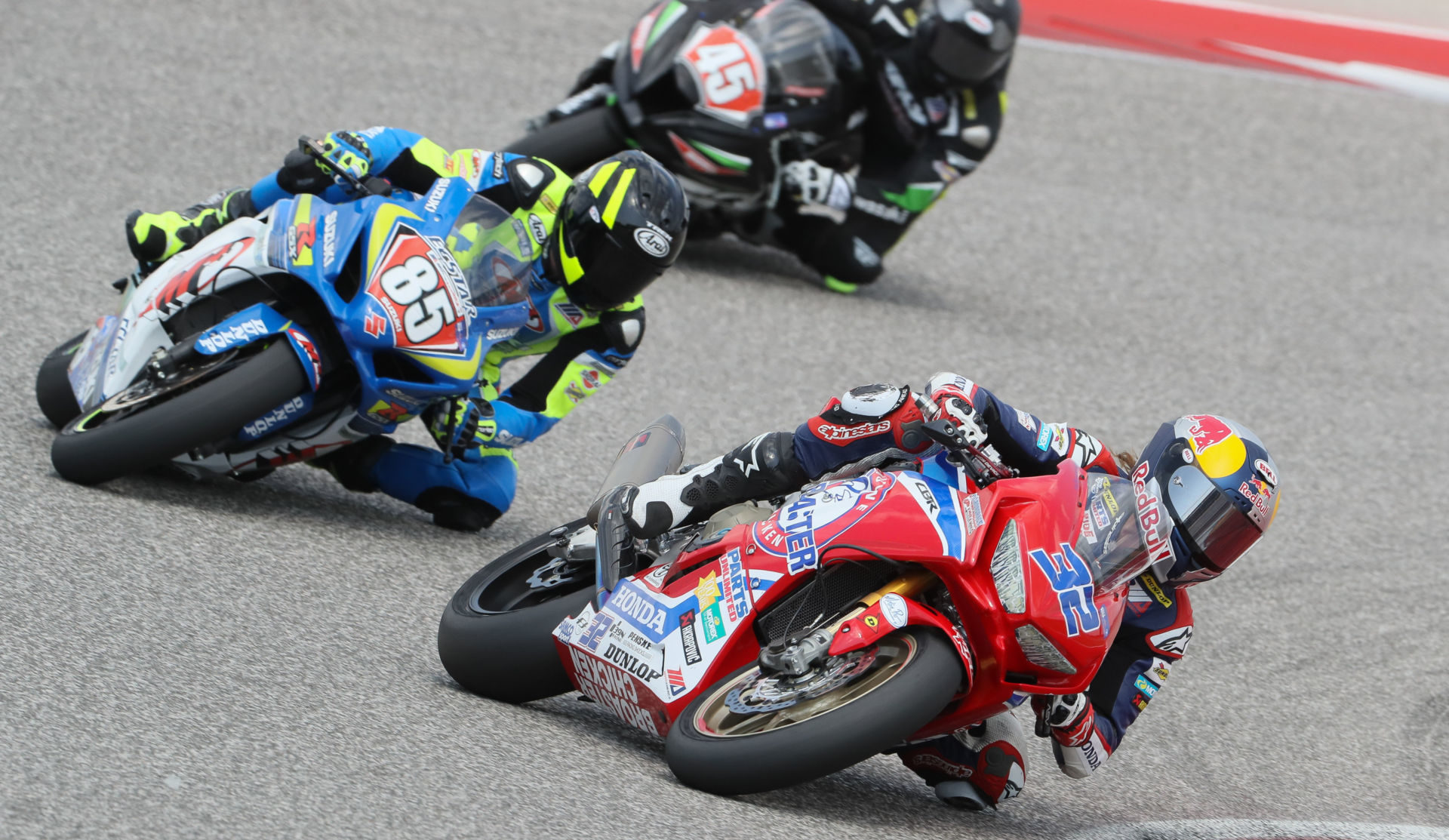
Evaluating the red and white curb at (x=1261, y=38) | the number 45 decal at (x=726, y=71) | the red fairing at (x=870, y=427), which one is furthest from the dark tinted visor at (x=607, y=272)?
the red and white curb at (x=1261, y=38)

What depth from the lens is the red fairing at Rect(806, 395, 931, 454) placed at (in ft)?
13.7

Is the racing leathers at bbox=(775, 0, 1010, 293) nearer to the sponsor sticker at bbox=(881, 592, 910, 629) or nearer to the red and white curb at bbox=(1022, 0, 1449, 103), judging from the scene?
the red and white curb at bbox=(1022, 0, 1449, 103)

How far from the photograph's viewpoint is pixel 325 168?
5.27 metres

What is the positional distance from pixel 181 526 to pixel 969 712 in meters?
Result: 2.32

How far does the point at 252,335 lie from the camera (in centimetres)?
494

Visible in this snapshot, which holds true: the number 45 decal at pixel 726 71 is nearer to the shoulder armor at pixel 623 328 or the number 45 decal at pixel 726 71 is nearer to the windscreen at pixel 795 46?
the windscreen at pixel 795 46

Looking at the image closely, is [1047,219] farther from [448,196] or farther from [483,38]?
[448,196]

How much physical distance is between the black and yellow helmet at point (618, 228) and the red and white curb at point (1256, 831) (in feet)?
7.02

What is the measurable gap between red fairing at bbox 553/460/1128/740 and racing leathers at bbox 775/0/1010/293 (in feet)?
16.2

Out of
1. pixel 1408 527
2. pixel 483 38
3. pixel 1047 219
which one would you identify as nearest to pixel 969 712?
pixel 1408 527

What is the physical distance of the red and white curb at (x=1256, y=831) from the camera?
4.34 metres

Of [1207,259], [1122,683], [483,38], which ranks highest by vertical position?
[1122,683]

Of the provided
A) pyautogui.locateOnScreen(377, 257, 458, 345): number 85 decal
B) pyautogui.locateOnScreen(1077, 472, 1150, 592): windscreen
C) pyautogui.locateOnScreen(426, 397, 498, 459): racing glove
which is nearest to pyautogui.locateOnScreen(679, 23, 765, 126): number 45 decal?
pyautogui.locateOnScreen(426, 397, 498, 459): racing glove

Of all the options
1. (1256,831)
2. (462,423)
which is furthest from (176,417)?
(1256,831)
